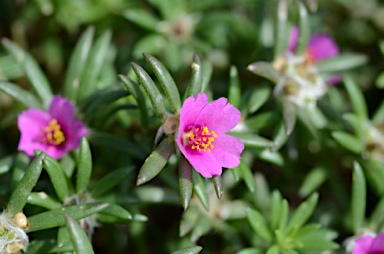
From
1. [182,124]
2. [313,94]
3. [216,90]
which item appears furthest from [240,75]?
[182,124]

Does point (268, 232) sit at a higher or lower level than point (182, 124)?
lower

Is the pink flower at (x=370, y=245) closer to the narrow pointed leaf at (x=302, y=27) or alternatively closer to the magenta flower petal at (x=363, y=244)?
the magenta flower petal at (x=363, y=244)

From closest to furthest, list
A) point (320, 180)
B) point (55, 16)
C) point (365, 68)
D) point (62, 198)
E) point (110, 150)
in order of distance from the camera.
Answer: point (62, 198)
point (110, 150)
point (320, 180)
point (55, 16)
point (365, 68)

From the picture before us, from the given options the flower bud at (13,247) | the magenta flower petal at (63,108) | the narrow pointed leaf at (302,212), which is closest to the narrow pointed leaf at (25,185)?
the flower bud at (13,247)

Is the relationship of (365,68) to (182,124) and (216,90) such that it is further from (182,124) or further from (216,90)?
(182,124)

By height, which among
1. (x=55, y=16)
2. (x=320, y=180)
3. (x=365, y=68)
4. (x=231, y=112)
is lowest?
(x=320, y=180)

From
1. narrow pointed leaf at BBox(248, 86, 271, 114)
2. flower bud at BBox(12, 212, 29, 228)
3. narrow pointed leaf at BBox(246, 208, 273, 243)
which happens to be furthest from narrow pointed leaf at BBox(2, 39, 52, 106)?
narrow pointed leaf at BBox(246, 208, 273, 243)

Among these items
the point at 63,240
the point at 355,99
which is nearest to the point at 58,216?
the point at 63,240

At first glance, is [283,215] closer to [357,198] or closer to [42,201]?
[357,198]
